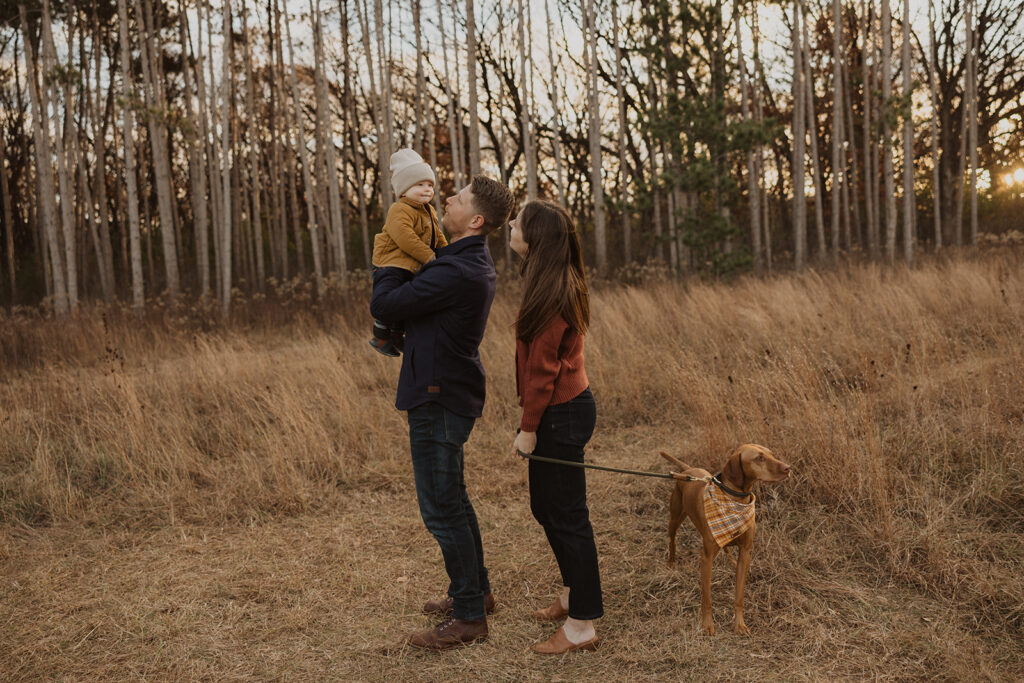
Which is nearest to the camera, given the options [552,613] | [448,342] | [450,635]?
[448,342]

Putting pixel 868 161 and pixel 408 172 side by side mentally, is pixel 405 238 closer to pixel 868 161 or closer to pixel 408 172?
pixel 408 172

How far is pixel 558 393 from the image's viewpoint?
9.12 ft

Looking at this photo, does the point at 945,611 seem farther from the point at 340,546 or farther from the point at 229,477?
the point at 229,477

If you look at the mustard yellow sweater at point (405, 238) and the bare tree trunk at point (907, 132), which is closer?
the mustard yellow sweater at point (405, 238)

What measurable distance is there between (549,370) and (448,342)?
411mm

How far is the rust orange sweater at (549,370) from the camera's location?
2.70 m

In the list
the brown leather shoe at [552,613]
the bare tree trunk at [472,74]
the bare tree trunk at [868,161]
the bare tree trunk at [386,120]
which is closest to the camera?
the brown leather shoe at [552,613]

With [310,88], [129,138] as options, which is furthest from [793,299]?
[310,88]

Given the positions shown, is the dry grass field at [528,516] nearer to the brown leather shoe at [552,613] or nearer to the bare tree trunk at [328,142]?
the brown leather shoe at [552,613]

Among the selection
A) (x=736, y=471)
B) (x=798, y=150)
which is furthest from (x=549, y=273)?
(x=798, y=150)

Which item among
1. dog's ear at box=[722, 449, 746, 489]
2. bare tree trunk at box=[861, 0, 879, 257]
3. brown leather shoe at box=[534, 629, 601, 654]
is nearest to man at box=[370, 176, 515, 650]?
brown leather shoe at box=[534, 629, 601, 654]

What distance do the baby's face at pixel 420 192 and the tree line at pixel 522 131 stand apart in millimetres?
10201

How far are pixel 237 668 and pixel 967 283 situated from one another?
856cm

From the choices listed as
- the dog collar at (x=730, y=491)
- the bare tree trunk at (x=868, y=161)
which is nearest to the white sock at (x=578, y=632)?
the dog collar at (x=730, y=491)
